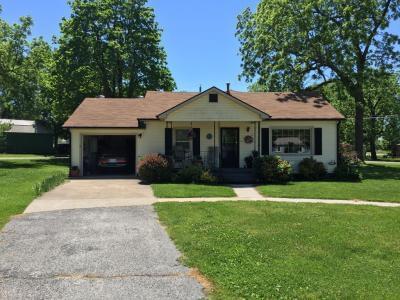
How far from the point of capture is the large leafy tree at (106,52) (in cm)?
3562

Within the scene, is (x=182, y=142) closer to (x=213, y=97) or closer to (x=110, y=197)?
(x=213, y=97)

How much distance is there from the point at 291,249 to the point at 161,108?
16.8 metres

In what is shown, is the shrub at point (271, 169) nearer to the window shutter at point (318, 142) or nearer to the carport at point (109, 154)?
the window shutter at point (318, 142)

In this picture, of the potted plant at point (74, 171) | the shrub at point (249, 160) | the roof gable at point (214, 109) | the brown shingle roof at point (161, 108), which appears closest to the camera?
the roof gable at point (214, 109)

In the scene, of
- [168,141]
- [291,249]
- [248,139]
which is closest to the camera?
[291,249]

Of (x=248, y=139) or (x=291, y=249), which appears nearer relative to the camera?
(x=291, y=249)

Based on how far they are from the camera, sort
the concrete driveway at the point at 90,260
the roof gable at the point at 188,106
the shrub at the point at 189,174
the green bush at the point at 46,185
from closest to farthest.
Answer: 1. the concrete driveway at the point at 90,260
2. the green bush at the point at 46,185
3. the shrub at the point at 189,174
4. the roof gable at the point at 188,106

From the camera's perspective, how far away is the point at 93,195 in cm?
1589

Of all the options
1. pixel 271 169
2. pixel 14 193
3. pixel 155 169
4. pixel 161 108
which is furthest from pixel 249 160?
pixel 14 193

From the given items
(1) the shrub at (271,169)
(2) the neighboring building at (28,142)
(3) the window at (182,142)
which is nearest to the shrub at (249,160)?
(1) the shrub at (271,169)

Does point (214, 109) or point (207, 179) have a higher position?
point (214, 109)

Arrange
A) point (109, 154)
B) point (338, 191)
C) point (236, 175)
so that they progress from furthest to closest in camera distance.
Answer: point (109, 154), point (236, 175), point (338, 191)

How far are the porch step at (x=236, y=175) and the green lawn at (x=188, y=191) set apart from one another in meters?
2.87

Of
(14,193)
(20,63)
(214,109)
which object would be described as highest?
(20,63)
